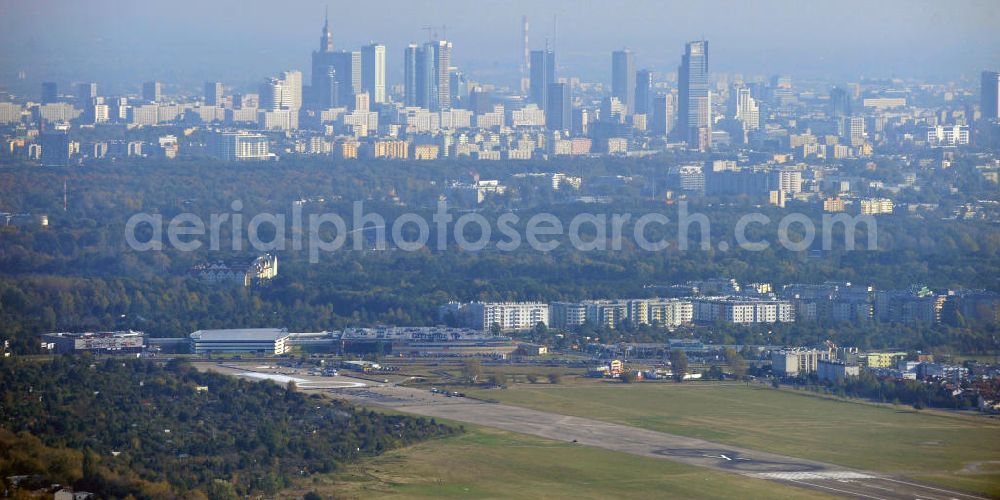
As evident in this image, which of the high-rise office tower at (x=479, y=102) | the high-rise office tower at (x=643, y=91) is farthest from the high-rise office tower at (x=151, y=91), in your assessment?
the high-rise office tower at (x=643, y=91)

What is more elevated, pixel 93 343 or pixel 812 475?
pixel 93 343

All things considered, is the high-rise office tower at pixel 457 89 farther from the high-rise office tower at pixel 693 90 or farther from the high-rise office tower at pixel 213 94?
the high-rise office tower at pixel 693 90

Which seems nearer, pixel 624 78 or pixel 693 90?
pixel 693 90

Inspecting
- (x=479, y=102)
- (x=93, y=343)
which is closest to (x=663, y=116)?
(x=479, y=102)

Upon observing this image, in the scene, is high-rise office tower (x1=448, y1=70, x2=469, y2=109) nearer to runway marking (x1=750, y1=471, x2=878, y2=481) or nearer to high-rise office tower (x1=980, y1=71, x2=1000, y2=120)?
high-rise office tower (x1=980, y1=71, x2=1000, y2=120)

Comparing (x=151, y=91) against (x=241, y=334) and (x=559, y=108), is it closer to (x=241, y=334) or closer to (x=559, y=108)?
(x=559, y=108)

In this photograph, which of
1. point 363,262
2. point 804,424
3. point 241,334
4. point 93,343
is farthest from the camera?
point 363,262
